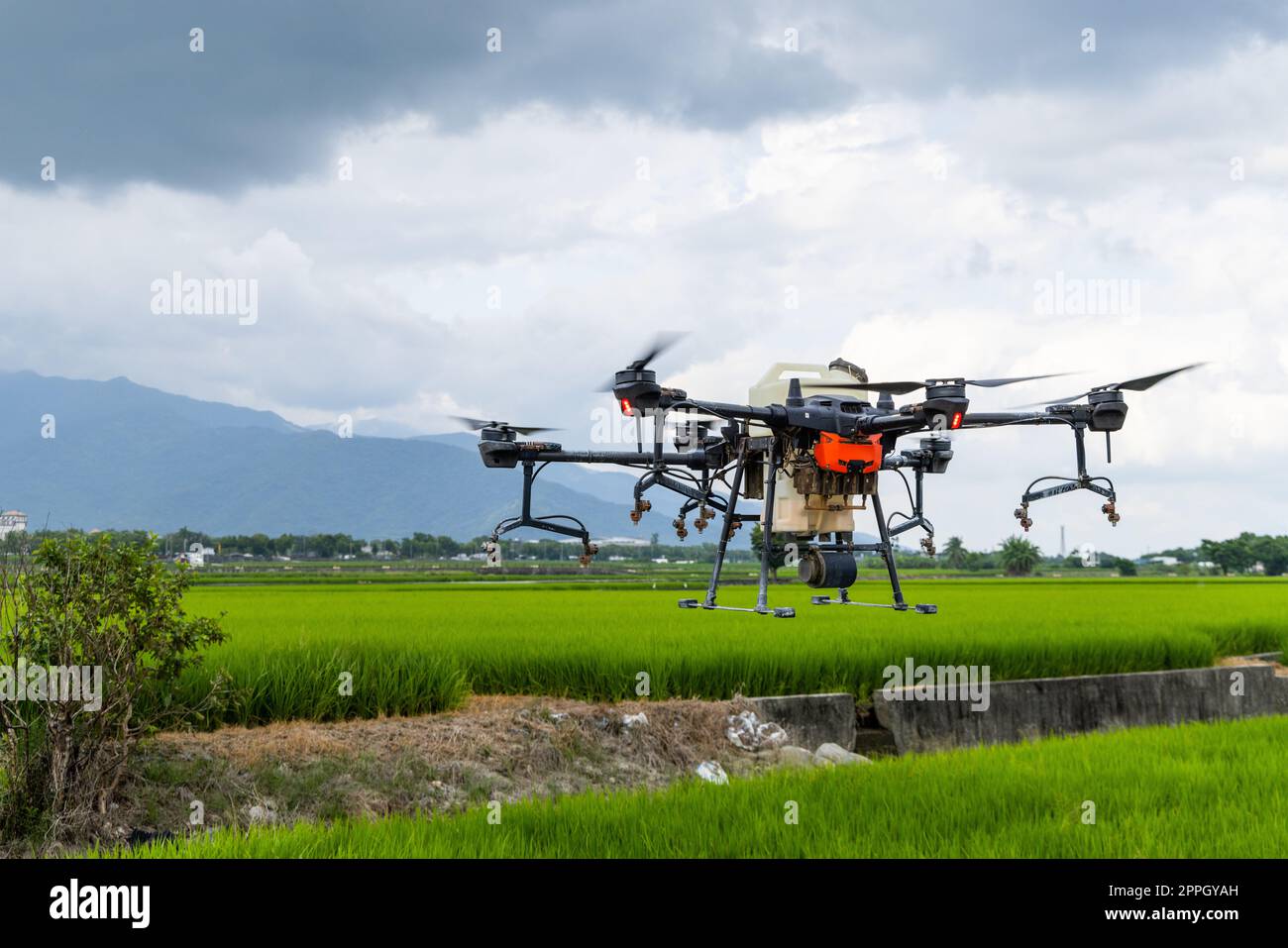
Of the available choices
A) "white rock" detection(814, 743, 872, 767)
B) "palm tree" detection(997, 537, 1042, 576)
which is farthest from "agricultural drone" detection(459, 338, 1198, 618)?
"palm tree" detection(997, 537, 1042, 576)

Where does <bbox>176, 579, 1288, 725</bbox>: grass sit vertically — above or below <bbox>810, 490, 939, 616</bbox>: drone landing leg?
below

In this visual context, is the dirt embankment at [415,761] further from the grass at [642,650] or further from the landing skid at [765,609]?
the landing skid at [765,609]

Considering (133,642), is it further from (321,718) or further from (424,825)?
(424,825)

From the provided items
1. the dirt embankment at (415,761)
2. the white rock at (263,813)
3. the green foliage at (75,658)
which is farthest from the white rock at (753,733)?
the green foliage at (75,658)

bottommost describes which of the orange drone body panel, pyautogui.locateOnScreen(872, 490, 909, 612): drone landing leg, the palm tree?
the palm tree

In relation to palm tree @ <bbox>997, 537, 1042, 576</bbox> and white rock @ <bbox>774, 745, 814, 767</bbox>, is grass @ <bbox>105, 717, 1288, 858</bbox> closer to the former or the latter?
white rock @ <bbox>774, 745, 814, 767</bbox>

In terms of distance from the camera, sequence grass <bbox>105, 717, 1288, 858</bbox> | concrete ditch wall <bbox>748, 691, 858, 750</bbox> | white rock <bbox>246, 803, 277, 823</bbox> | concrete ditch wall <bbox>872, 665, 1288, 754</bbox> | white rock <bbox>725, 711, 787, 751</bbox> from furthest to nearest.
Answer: concrete ditch wall <bbox>872, 665, 1288, 754</bbox>
concrete ditch wall <bbox>748, 691, 858, 750</bbox>
white rock <bbox>725, 711, 787, 751</bbox>
white rock <bbox>246, 803, 277, 823</bbox>
grass <bbox>105, 717, 1288, 858</bbox>

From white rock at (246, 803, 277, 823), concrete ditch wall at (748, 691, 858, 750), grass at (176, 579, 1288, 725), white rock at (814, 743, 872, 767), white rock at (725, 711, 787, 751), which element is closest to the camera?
white rock at (246, 803, 277, 823)
